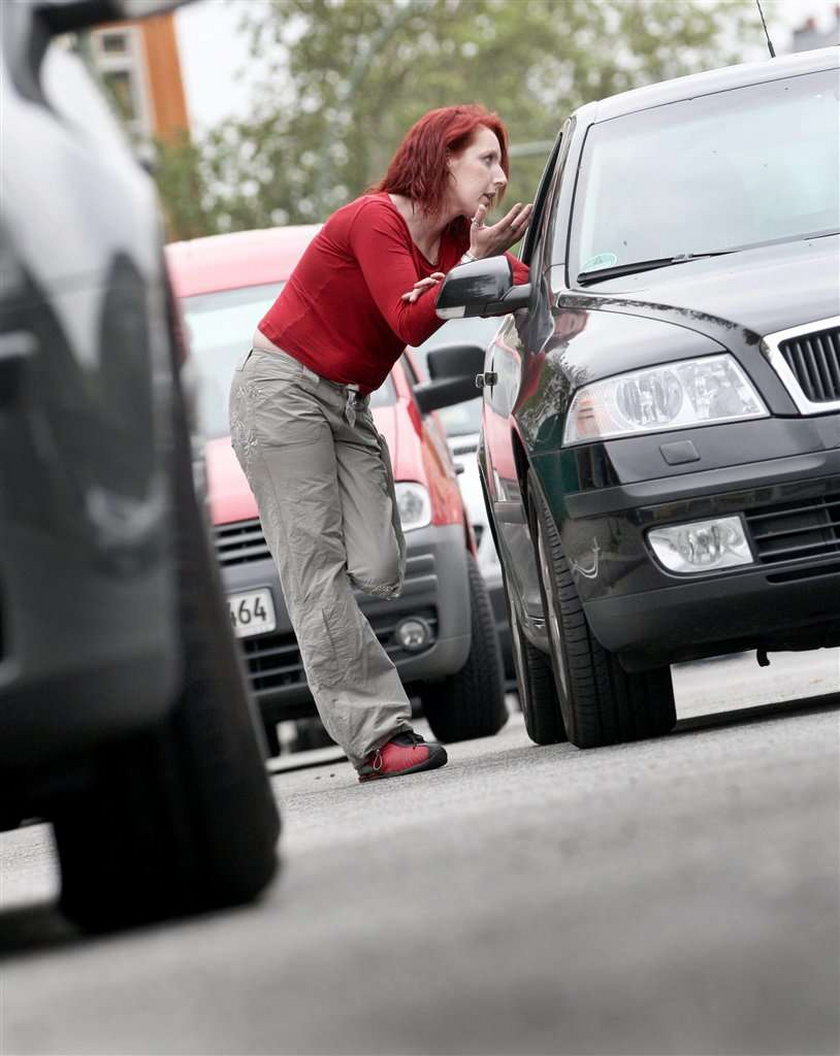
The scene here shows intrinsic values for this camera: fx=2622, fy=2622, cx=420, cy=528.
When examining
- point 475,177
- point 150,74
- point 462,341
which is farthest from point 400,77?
point 475,177

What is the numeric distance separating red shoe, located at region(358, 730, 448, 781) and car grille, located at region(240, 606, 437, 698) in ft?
5.75

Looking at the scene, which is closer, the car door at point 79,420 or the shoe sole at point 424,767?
the car door at point 79,420

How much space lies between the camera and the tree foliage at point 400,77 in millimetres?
39281

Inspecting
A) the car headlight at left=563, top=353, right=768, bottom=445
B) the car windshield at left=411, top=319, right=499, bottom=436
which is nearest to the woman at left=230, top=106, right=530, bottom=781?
the car headlight at left=563, top=353, right=768, bottom=445

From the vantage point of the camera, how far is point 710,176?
23.5ft

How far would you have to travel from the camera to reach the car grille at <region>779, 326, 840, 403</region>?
6.21 m

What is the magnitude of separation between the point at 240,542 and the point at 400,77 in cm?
3862

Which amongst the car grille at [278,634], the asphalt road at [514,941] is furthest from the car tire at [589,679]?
the car grille at [278,634]

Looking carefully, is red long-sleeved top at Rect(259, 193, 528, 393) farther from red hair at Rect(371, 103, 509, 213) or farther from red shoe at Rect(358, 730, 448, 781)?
red shoe at Rect(358, 730, 448, 781)

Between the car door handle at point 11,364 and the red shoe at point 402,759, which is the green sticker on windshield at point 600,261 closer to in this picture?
the red shoe at point 402,759

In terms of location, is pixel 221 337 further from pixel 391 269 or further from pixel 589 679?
pixel 589 679

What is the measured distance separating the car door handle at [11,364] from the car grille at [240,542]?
6.10 m

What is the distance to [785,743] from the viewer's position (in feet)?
18.3

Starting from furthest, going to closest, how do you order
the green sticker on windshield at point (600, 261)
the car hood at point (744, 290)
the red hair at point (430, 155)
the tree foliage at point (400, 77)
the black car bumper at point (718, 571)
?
the tree foliage at point (400, 77) → the red hair at point (430, 155) → the green sticker on windshield at point (600, 261) → the car hood at point (744, 290) → the black car bumper at point (718, 571)
